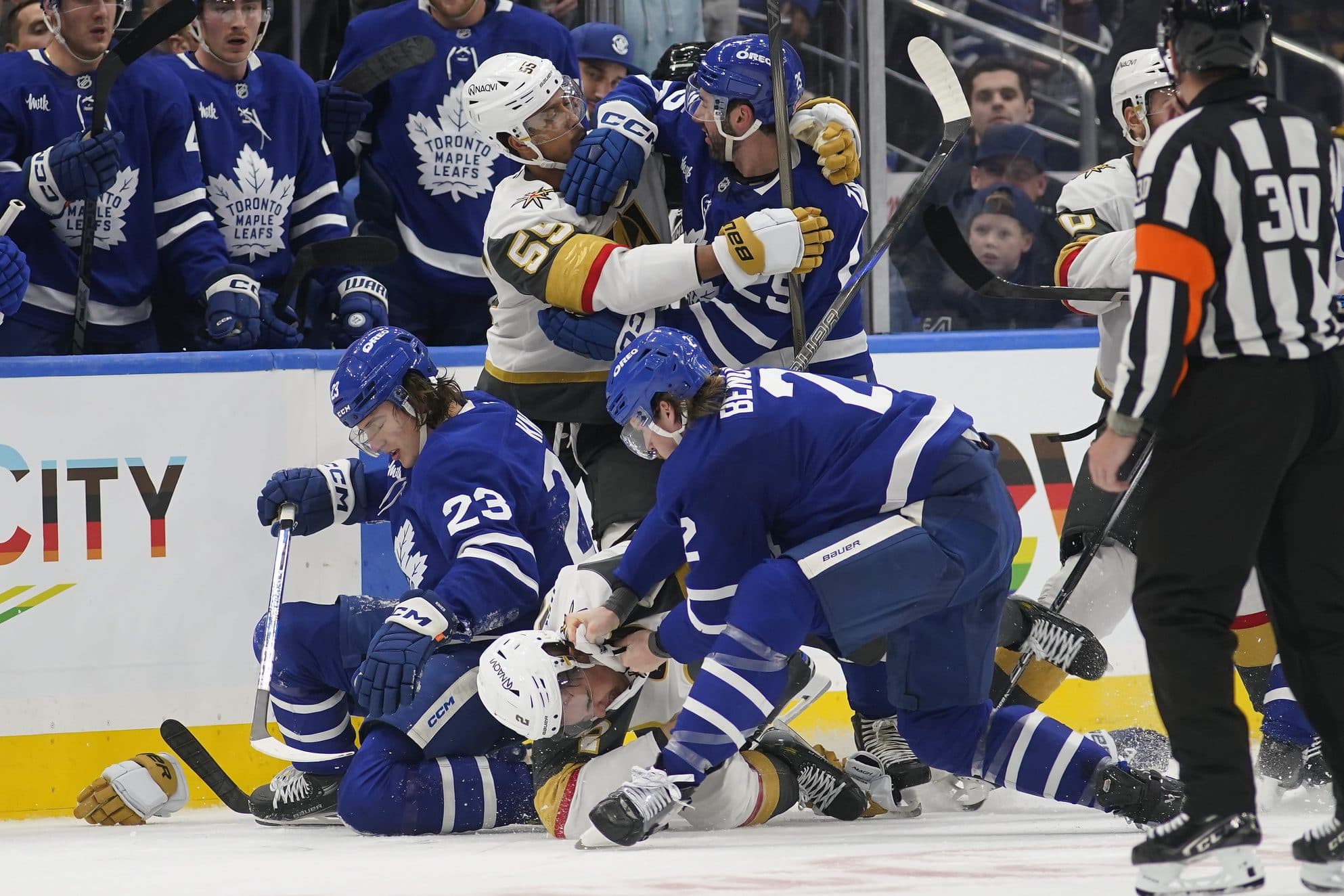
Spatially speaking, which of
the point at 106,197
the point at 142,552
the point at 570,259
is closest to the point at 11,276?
the point at 106,197

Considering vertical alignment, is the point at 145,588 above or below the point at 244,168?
below

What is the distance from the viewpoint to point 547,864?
2.62 metres

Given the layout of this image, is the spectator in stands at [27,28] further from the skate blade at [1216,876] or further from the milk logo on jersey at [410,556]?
the skate blade at [1216,876]

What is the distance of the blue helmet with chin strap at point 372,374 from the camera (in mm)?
3309

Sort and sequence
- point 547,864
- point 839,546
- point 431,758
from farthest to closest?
1. point 431,758
2. point 839,546
3. point 547,864

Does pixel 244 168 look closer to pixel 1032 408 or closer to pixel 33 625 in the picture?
pixel 33 625

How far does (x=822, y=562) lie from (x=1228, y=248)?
35.3 inches

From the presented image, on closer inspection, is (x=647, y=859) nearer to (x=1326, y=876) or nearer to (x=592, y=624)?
(x=592, y=624)

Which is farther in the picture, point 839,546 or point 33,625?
point 33,625

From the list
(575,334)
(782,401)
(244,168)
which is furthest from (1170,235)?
(244,168)

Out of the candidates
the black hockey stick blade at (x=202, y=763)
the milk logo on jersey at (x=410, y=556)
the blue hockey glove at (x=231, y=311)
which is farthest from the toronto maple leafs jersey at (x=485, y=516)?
the blue hockey glove at (x=231, y=311)

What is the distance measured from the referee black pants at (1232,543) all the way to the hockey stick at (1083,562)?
132 centimetres

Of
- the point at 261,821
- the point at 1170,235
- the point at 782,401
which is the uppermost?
the point at 1170,235

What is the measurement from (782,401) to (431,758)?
0.97 m
